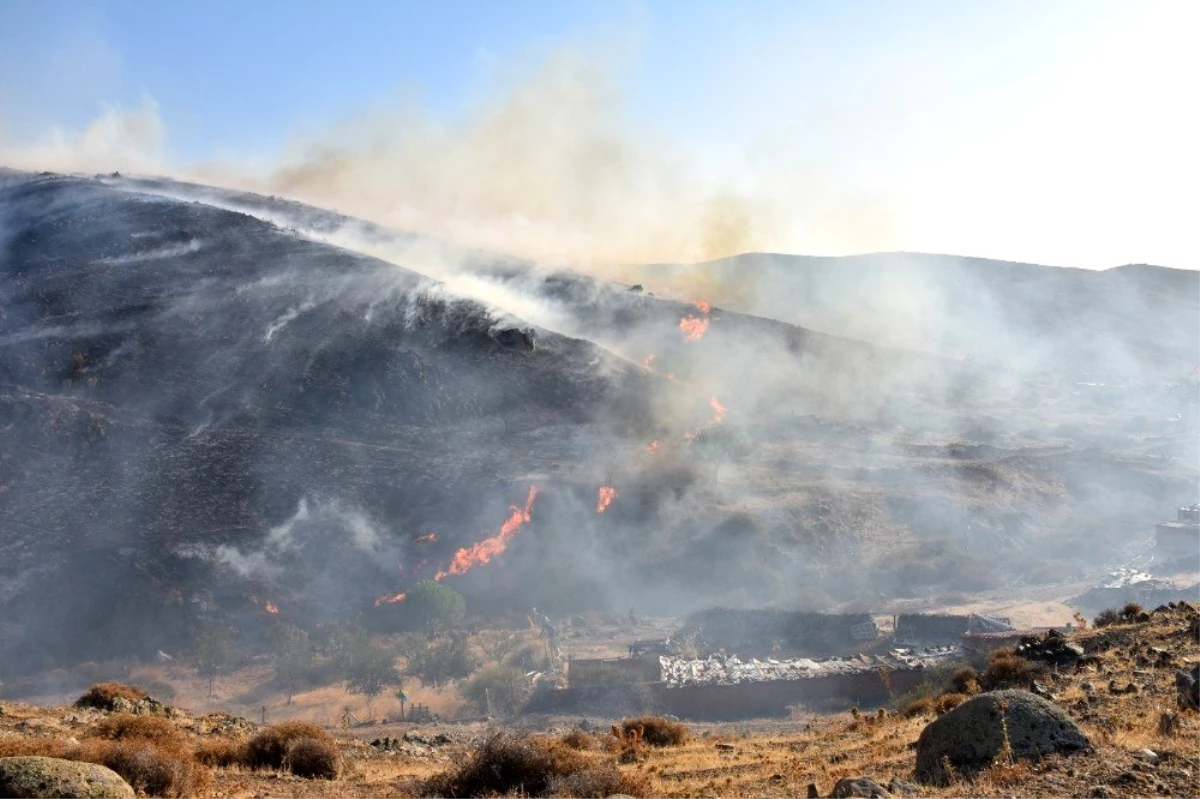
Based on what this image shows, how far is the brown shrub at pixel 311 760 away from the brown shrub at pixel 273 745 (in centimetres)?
14

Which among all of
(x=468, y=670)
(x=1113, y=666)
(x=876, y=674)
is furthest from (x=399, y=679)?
(x=1113, y=666)

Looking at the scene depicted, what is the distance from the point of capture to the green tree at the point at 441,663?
45625 millimetres

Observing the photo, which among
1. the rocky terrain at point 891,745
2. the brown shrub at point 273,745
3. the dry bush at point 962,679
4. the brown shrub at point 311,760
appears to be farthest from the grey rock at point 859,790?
the dry bush at point 962,679

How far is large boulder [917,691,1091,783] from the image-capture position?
34.8 feet

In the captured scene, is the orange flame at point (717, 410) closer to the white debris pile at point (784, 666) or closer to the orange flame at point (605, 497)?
the orange flame at point (605, 497)

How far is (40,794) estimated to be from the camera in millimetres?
9422

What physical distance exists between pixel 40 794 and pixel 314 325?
82605 millimetres

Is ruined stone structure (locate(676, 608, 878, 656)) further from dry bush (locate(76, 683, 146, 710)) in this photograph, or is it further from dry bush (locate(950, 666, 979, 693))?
dry bush (locate(76, 683, 146, 710))

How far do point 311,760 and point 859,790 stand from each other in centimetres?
1105

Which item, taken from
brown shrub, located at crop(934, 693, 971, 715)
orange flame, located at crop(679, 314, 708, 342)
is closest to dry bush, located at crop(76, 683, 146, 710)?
brown shrub, located at crop(934, 693, 971, 715)

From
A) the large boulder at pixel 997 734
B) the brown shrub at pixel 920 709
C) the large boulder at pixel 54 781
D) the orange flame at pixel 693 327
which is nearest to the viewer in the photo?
the large boulder at pixel 54 781

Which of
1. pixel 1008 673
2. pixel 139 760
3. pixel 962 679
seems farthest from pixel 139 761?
pixel 962 679

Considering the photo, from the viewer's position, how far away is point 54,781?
31.7 feet

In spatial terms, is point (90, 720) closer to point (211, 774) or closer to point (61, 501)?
point (211, 774)
